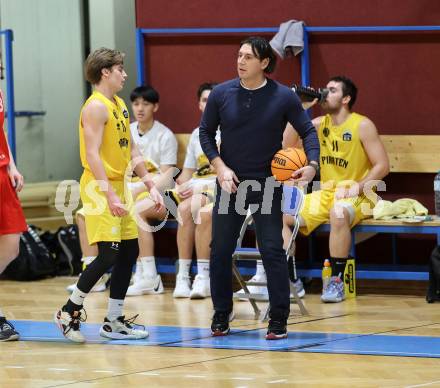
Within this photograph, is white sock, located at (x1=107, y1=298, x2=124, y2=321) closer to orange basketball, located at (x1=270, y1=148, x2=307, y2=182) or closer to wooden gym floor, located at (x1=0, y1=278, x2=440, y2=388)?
wooden gym floor, located at (x1=0, y1=278, x2=440, y2=388)

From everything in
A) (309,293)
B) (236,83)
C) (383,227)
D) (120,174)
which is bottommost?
(309,293)

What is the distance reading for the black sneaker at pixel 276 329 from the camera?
6.66m

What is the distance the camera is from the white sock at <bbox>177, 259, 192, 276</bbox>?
29.0 feet

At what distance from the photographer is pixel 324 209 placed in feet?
28.1

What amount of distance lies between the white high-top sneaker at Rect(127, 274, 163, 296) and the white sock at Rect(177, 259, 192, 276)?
23 centimetres

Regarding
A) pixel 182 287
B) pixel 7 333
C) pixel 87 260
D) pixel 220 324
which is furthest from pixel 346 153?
pixel 7 333

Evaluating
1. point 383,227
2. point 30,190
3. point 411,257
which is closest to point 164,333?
point 383,227

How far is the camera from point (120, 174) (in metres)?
6.67

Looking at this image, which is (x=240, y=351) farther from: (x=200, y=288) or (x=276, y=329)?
(x=200, y=288)

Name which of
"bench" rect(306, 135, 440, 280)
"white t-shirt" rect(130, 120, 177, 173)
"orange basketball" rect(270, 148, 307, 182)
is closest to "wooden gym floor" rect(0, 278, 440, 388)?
"bench" rect(306, 135, 440, 280)

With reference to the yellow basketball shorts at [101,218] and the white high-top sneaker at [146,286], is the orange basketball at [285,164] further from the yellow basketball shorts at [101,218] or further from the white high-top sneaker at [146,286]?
the white high-top sneaker at [146,286]

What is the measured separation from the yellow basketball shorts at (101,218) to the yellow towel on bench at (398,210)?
258 cm

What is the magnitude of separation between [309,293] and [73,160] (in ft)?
13.3

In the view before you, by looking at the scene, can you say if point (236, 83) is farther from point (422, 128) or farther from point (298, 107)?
point (422, 128)
